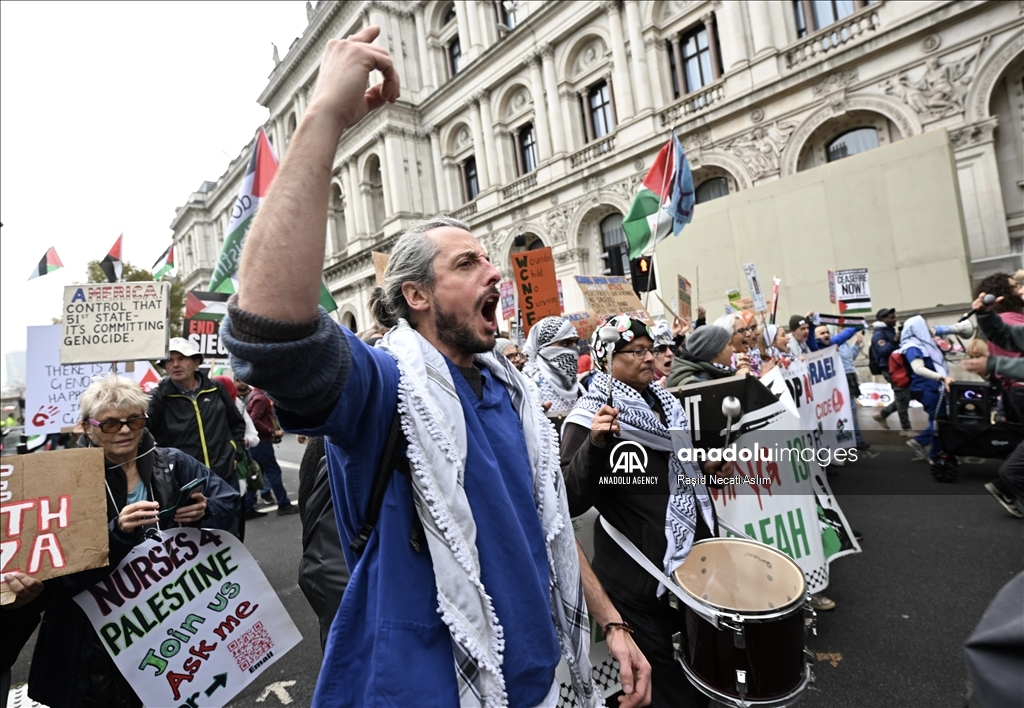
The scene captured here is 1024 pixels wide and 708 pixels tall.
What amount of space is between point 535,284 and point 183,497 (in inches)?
198

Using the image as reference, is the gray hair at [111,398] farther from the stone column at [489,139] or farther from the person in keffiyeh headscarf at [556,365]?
the stone column at [489,139]

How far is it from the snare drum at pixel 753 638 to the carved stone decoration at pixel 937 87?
44.2ft

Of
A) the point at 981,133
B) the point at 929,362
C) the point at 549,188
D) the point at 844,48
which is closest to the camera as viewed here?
the point at 929,362

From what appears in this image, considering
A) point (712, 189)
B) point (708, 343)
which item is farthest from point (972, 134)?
point (708, 343)

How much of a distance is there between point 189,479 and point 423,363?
203cm

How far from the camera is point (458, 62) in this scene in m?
27.3

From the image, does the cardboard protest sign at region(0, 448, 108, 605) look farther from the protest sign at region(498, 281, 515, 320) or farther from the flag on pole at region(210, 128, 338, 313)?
the protest sign at region(498, 281, 515, 320)

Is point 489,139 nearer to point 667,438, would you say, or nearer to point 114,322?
point 114,322

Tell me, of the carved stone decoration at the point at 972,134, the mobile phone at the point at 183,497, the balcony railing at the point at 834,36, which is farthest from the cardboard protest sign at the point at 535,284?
the balcony railing at the point at 834,36

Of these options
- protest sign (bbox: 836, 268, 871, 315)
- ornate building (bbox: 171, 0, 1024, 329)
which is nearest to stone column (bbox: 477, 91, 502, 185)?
ornate building (bbox: 171, 0, 1024, 329)

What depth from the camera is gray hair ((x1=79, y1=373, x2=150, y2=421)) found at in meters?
2.39

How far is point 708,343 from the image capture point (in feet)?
12.9

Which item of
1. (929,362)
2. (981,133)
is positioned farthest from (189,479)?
(981,133)

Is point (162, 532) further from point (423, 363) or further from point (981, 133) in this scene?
point (981, 133)
